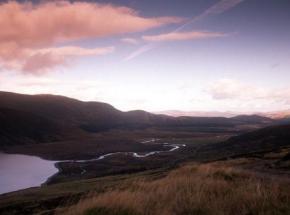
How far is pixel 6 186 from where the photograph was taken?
2655 inches

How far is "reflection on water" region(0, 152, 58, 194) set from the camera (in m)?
69.1

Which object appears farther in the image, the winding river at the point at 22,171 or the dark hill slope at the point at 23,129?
the dark hill slope at the point at 23,129

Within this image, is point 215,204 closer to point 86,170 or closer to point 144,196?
point 144,196

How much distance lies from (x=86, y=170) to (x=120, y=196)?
80.9m

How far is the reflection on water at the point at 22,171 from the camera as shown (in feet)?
227

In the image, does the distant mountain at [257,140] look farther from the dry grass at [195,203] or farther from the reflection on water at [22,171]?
the dry grass at [195,203]

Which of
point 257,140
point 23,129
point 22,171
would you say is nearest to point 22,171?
point 22,171

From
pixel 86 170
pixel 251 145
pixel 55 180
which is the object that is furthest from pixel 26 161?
pixel 251 145

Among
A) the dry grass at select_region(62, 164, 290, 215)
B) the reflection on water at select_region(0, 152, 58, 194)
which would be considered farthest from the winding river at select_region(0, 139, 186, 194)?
the dry grass at select_region(62, 164, 290, 215)

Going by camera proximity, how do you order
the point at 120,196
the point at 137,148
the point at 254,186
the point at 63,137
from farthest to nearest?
the point at 63,137 < the point at 137,148 < the point at 254,186 < the point at 120,196

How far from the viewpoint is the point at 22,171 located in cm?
8731

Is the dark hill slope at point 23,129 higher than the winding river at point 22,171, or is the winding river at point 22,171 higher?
the dark hill slope at point 23,129

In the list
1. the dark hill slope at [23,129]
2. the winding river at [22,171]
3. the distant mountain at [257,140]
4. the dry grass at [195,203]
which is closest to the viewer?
the dry grass at [195,203]

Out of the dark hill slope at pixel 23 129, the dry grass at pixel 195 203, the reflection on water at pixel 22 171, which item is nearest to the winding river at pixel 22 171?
the reflection on water at pixel 22 171
